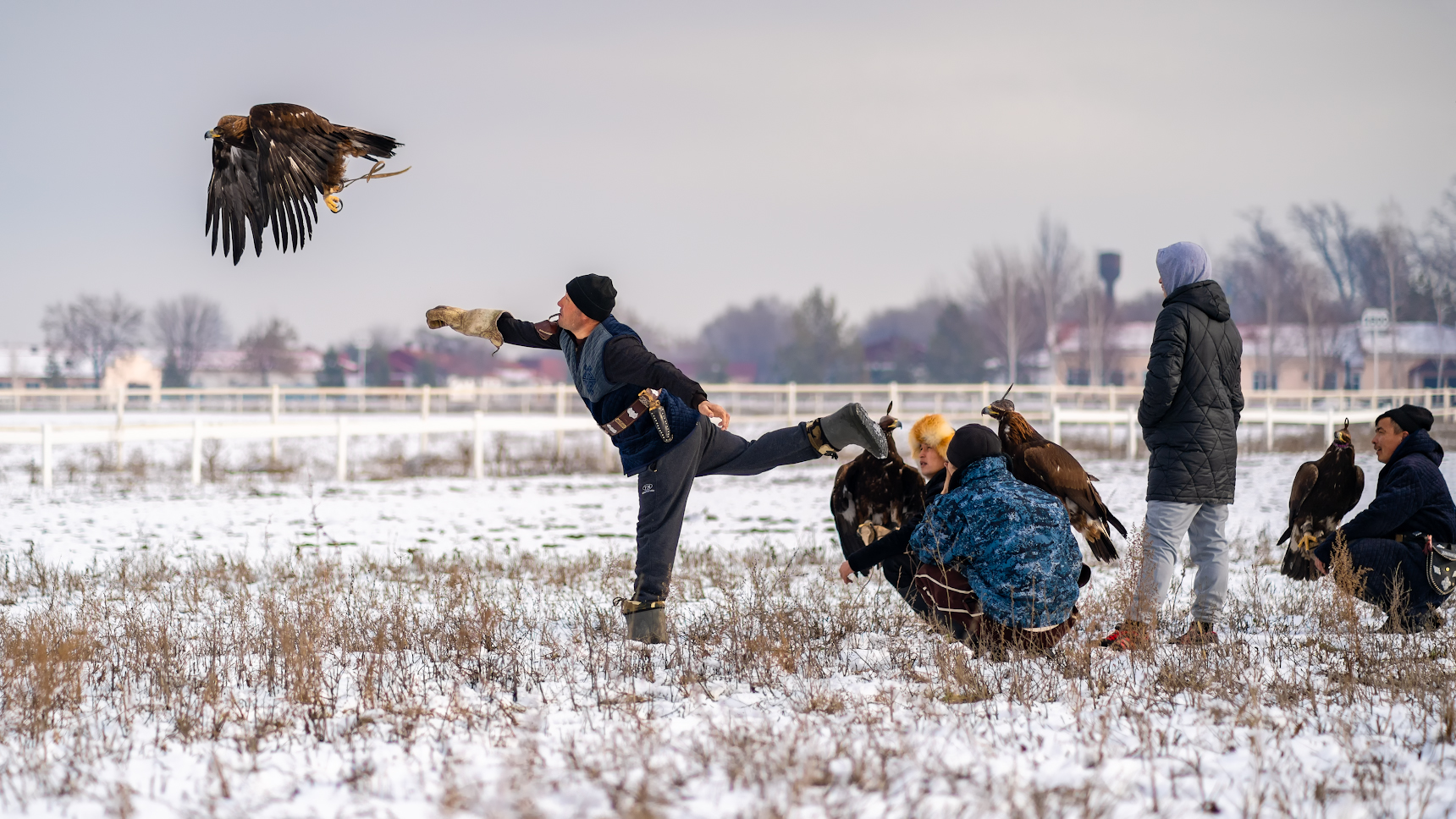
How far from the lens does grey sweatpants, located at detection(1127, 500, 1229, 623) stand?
4516mm

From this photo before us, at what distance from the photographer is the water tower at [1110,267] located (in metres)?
96.4

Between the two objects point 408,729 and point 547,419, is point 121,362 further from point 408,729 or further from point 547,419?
point 408,729

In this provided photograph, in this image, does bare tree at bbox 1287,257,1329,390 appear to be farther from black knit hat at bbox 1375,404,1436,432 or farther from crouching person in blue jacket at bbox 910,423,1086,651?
crouching person in blue jacket at bbox 910,423,1086,651

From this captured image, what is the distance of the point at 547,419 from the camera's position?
58.0ft

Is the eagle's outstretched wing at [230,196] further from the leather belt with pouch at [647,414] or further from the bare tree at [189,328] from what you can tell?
the bare tree at [189,328]

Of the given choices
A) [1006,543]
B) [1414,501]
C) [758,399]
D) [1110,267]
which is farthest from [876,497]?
[1110,267]

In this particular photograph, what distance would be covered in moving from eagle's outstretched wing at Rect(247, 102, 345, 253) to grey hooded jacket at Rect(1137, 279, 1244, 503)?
3.56 meters

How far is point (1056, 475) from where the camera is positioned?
4.52 metres

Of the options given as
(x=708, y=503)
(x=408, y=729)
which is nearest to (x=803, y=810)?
(x=408, y=729)

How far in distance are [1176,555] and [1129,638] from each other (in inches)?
17.1

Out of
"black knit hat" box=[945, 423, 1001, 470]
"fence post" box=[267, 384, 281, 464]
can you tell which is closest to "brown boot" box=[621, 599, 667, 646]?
"black knit hat" box=[945, 423, 1001, 470]

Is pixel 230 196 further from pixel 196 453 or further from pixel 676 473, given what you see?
pixel 196 453

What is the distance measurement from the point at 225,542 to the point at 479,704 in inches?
237

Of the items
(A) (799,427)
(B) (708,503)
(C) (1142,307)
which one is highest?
(C) (1142,307)
